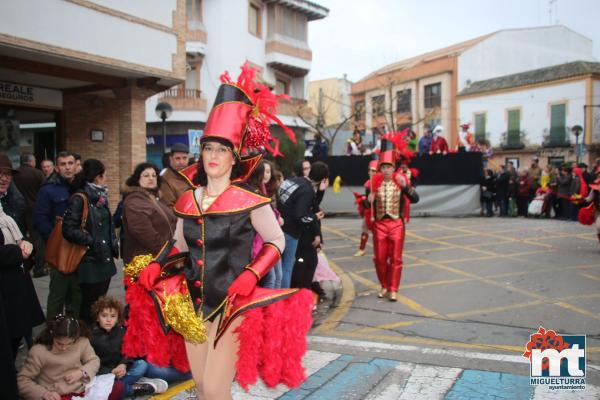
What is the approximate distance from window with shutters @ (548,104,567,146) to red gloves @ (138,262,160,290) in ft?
121

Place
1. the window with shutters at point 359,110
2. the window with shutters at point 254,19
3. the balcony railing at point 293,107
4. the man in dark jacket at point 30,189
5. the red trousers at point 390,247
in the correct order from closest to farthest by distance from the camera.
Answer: the red trousers at point 390,247, the man in dark jacket at point 30,189, the window with shutters at point 254,19, the window with shutters at point 359,110, the balcony railing at point 293,107

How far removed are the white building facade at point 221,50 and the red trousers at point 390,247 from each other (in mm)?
19603

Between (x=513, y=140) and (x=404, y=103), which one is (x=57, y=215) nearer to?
(x=513, y=140)

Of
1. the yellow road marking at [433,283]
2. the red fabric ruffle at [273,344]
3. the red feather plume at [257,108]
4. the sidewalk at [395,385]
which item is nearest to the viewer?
the red fabric ruffle at [273,344]

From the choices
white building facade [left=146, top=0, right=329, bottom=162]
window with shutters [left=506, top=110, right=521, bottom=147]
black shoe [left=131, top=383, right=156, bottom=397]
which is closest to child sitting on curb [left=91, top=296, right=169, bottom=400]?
black shoe [left=131, top=383, right=156, bottom=397]

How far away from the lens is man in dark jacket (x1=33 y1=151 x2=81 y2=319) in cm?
533

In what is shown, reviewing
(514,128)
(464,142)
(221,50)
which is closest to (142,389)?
(464,142)

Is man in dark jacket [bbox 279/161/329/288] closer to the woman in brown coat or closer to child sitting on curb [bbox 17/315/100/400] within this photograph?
the woman in brown coat

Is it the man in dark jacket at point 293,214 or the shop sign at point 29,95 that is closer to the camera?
the man in dark jacket at point 293,214

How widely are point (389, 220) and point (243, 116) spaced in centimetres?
425

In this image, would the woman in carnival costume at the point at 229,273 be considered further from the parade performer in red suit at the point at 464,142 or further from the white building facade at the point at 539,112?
the white building facade at the point at 539,112

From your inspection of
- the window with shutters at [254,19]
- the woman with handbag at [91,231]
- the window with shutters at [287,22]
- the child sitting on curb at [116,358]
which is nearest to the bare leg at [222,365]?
the child sitting on curb at [116,358]

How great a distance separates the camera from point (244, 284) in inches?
113

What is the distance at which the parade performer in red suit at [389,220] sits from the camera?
712 centimetres
